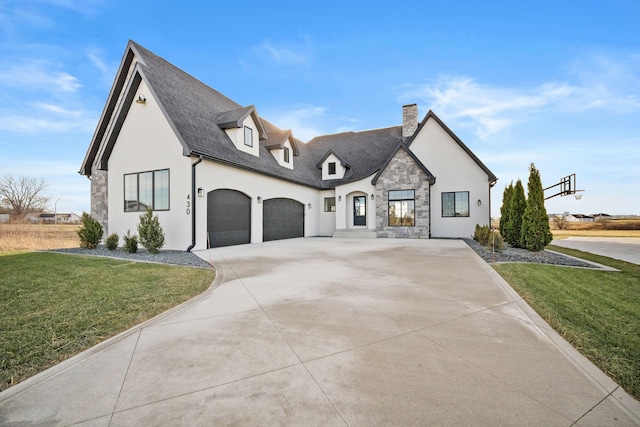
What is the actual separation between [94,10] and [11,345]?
13687mm

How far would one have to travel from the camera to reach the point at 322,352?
9.03 ft

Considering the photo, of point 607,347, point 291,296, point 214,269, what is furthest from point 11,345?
point 607,347

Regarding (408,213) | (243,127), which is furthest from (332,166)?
(243,127)

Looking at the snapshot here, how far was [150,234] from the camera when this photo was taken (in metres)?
10.4

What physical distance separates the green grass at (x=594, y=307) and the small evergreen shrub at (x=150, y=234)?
1148 centimetres

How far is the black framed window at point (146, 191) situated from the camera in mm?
11734

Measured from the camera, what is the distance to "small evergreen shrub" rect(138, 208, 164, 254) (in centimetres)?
1037

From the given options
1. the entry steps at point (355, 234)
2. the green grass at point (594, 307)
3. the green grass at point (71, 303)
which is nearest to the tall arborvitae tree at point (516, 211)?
the green grass at point (594, 307)

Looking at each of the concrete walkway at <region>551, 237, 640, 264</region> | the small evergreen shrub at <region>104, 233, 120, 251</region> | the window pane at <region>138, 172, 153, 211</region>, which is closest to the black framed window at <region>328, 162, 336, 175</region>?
the window pane at <region>138, 172, 153, 211</region>

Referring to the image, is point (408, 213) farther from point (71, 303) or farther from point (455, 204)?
point (71, 303)

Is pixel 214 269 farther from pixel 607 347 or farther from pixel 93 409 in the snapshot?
pixel 607 347

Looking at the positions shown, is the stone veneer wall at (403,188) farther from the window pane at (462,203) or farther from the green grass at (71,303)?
the green grass at (71,303)

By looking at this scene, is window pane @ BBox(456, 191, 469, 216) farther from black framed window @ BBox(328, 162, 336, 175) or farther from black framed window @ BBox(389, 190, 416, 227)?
black framed window @ BBox(328, 162, 336, 175)

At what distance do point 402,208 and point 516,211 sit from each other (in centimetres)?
597
